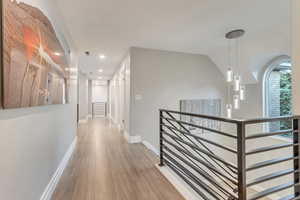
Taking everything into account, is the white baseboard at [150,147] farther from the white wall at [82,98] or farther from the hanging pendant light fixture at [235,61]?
the white wall at [82,98]

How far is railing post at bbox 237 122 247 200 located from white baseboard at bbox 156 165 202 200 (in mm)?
792

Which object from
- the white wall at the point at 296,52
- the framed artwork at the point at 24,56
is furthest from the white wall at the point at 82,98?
the white wall at the point at 296,52

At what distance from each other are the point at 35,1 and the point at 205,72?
4644 millimetres

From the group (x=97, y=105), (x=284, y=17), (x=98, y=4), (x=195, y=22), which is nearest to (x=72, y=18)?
(x=98, y=4)

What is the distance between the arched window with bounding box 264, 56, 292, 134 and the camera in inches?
157

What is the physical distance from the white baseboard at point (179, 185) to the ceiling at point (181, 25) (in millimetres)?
2540

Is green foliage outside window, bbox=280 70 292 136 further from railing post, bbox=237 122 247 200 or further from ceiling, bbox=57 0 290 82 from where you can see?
railing post, bbox=237 122 247 200

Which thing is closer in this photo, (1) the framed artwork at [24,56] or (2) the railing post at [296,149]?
(1) the framed artwork at [24,56]

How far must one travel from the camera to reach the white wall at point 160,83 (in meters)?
4.24

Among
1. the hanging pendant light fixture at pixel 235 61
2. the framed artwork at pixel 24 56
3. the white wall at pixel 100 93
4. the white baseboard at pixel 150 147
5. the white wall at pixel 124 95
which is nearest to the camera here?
the framed artwork at pixel 24 56

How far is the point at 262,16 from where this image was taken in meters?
2.79

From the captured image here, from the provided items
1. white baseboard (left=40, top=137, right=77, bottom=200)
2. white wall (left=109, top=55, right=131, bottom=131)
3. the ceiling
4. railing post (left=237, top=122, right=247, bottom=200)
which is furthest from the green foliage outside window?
white baseboard (left=40, top=137, right=77, bottom=200)

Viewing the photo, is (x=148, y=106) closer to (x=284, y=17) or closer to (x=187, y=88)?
(x=187, y=88)

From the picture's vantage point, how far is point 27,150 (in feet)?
4.56
